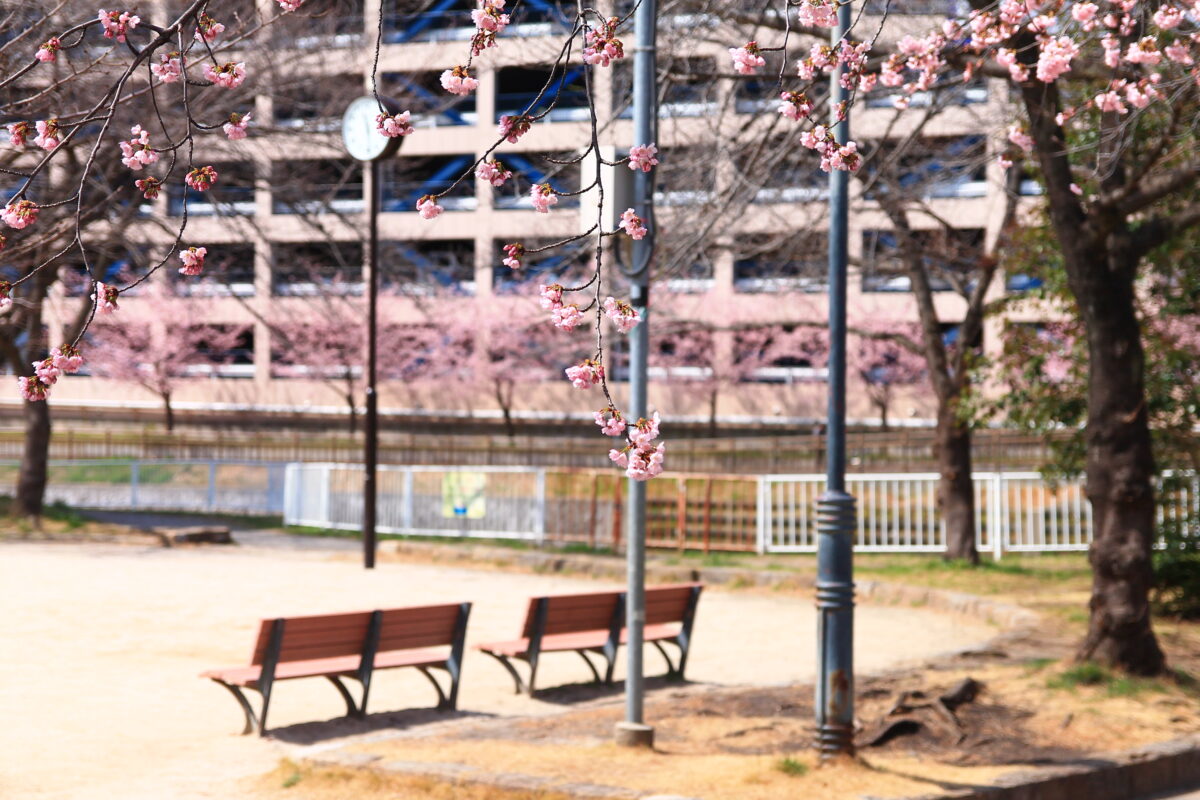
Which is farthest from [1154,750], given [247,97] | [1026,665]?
[247,97]

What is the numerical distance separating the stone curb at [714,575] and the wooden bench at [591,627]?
13.1ft

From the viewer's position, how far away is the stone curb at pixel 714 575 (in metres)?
15.1

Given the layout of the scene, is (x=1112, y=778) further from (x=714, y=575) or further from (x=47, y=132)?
(x=714, y=575)

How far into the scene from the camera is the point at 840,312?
7762 mm

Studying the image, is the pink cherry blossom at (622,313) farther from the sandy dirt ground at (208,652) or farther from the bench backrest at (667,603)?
the bench backrest at (667,603)

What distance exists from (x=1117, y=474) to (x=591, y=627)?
13.1 feet

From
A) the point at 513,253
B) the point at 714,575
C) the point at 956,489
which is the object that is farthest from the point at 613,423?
the point at 956,489

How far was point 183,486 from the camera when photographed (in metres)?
28.3

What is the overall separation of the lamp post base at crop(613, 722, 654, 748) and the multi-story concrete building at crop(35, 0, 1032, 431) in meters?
3.08

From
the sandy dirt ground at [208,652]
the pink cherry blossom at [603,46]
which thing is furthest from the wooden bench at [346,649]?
the pink cherry blossom at [603,46]

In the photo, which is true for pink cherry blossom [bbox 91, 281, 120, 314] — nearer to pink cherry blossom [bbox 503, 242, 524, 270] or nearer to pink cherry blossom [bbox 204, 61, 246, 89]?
pink cherry blossom [bbox 204, 61, 246, 89]

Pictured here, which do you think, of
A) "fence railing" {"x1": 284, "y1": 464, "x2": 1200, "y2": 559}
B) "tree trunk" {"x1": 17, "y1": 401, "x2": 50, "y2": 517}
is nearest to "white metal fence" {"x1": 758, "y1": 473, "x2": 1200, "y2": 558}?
"fence railing" {"x1": 284, "y1": 464, "x2": 1200, "y2": 559}

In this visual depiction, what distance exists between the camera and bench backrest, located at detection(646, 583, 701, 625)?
35.5 feet

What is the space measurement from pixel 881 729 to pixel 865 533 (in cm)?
1303
